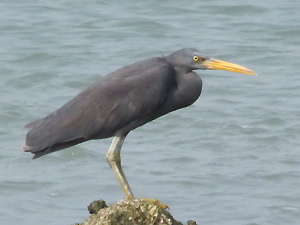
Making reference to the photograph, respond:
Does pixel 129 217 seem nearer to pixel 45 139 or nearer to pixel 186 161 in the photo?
pixel 45 139

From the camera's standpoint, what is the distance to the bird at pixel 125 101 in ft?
23.6

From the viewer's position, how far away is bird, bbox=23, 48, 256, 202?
7.20 meters

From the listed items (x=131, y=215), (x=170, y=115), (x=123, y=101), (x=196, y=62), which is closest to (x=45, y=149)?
(x=123, y=101)

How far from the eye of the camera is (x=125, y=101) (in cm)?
729

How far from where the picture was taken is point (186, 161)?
10602 millimetres

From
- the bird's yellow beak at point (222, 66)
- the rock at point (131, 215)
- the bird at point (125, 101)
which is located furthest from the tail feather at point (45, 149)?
the bird's yellow beak at point (222, 66)

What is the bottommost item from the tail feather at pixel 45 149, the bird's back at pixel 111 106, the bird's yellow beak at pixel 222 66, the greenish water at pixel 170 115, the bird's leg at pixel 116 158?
the greenish water at pixel 170 115

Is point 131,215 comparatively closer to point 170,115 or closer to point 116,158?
point 116,158

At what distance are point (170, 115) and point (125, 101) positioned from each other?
5174 millimetres

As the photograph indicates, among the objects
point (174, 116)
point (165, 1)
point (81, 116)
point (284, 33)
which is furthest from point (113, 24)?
point (81, 116)

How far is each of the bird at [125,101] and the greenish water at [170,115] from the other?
5.94ft

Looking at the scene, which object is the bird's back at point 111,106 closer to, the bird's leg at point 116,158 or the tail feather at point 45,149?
the tail feather at point 45,149

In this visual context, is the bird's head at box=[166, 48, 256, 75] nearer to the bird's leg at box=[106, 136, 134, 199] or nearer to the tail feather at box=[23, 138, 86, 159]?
the bird's leg at box=[106, 136, 134, 199]

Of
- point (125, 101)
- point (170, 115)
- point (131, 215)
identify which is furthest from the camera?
point (170, 115)
